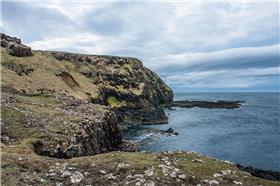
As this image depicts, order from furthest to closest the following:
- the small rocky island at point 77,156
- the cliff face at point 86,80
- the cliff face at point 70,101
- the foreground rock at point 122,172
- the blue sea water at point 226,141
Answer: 1. the cliff face at point 86,80
2. the blue sea water at point 226,141
3. the cliff face at point 70,101
4. the small rocky island at point 77,156
5. the foreground rock at point 122,172

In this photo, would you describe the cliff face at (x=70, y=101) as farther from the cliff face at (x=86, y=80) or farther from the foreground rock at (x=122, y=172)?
the foreground rock at (x=122, y=172)

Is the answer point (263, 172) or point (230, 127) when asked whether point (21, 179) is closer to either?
point (263, 172)

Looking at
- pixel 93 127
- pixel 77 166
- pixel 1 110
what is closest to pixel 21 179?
pixel 77 166

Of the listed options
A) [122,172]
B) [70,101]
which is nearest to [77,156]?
[122,172]

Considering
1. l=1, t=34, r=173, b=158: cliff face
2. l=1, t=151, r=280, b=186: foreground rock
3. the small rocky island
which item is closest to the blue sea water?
l=1, t=34, r=173, b=158: cliff face

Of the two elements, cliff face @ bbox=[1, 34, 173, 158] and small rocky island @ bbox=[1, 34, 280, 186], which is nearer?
small rocky island @ bbox=[1, 34, 280, 186]

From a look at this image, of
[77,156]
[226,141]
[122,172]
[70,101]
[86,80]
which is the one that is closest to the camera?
[122,172]

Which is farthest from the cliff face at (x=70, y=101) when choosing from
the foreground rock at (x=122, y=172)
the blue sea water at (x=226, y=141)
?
the blue sea water at (x=226, y=141)

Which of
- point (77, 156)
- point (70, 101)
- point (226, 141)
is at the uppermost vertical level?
point (70, 101)

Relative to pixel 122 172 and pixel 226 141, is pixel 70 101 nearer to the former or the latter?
pixel 122 172

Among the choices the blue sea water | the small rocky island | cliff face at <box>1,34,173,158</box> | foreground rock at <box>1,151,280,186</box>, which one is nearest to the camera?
foreground rock at <box>1,151,280,186</box>

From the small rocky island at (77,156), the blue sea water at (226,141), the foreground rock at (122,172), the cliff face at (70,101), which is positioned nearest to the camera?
the foreground rock at (122,172)

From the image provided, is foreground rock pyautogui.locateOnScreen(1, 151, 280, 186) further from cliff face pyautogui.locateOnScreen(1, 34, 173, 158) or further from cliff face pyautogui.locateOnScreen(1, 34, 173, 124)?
cliff face pyautogui.locateOnScreen(1, 34, 173, 124)

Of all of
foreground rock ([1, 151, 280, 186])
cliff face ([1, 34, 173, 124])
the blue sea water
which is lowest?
the blue sea water
